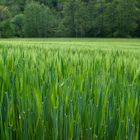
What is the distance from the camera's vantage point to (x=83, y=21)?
40.3 meters

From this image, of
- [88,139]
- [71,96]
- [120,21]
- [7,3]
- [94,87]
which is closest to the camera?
[88,139]

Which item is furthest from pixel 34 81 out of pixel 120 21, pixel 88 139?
pixel 120 21

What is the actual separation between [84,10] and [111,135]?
132ft

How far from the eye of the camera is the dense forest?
39219 mm

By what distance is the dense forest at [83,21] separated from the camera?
39.2 m

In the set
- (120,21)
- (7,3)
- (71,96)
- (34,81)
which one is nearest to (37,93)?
(71,96)

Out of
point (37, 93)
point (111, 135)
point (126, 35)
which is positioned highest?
point (37, 93)

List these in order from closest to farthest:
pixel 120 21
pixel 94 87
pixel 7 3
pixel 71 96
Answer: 1. pixel 71 96
2. pixel 94 87
3. pixel 120 21
4. pixel 7 3

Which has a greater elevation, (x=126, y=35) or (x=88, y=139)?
(x=88, y=139)

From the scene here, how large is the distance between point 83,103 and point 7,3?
57211mm

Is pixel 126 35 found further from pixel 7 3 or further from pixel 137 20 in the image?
pixel 7 3

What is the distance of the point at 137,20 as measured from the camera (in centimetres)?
4044

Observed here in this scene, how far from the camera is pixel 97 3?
4188 centimetres

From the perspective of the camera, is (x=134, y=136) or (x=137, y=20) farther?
(x=137, y=20)
